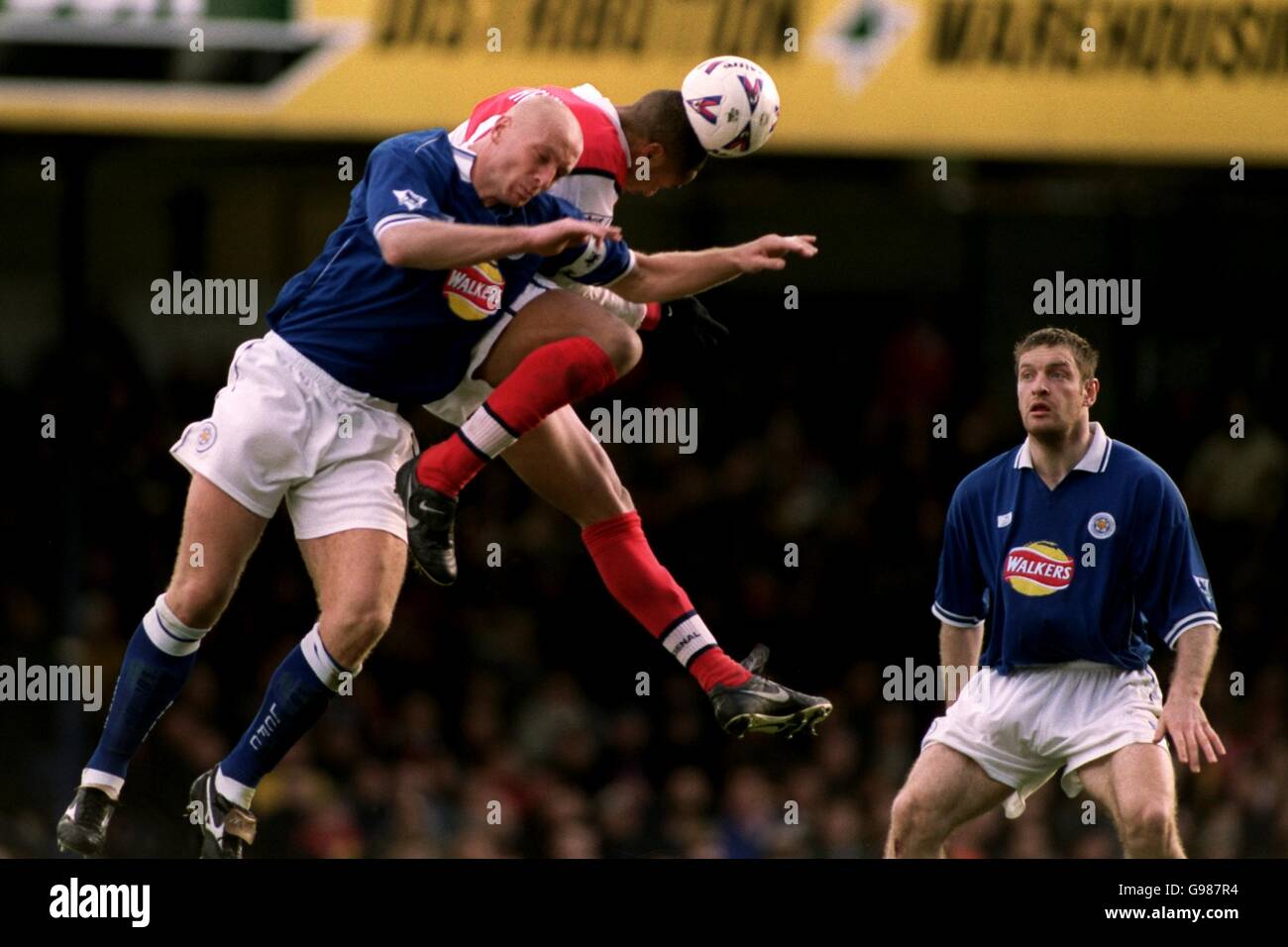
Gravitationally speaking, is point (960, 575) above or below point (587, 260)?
below

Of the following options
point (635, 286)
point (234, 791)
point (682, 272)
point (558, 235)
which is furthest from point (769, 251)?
point (234, 791)

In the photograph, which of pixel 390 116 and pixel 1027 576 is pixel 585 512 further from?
pixel 390 116

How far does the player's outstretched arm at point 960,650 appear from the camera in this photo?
7.03 meters

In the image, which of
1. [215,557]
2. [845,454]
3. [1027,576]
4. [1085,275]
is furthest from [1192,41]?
[215,557]

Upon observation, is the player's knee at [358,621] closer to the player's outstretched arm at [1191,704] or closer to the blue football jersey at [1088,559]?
the blue football jersey at [1088,559]

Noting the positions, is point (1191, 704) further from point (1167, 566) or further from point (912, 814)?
point (912, 814)

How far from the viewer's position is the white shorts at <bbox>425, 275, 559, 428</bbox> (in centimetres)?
654

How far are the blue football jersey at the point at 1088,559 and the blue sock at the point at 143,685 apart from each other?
2.40 m

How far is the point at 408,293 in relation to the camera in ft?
20.8

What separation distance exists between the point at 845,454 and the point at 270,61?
366 cm

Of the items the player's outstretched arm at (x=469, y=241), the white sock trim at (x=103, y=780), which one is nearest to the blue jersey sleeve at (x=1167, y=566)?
the player's outstretched arm at (x=469, y=241)

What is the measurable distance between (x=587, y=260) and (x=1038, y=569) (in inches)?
65.3

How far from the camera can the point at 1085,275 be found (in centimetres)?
1176

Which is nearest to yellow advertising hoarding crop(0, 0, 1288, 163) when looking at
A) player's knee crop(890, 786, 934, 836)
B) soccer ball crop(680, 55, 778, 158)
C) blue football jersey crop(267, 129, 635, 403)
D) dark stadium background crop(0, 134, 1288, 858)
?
dark stadium background crop(0, 134, 1288, 858)
